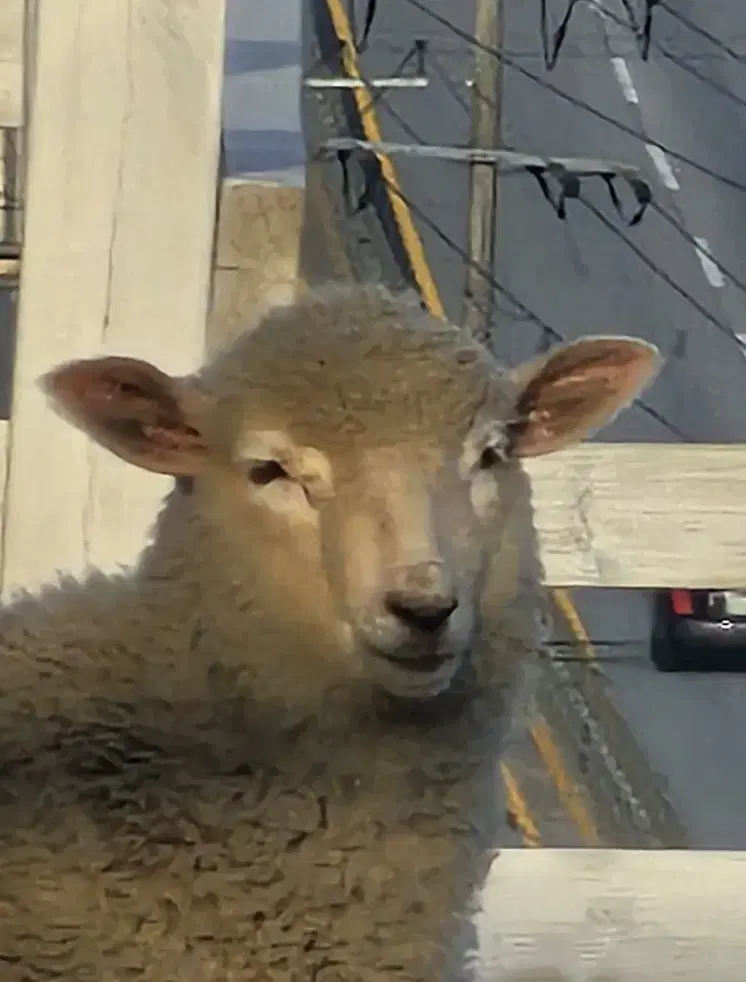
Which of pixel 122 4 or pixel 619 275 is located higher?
pixel 122 4

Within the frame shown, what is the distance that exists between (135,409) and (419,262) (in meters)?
0.87

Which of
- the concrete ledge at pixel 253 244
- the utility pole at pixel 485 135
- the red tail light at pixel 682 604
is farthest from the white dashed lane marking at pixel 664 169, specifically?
the concrete ledge at pixel 253 244

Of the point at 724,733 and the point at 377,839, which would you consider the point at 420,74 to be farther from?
the point at 377,839

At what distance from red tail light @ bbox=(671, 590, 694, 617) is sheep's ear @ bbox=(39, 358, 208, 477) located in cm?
94

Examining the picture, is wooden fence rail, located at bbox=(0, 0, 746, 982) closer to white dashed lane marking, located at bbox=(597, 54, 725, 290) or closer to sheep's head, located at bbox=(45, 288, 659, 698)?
sheep's head, located at bbox=(45, 288, 659, 698)

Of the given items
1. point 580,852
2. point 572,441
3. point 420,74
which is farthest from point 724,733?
point 572,441

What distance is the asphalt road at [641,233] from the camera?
142cm

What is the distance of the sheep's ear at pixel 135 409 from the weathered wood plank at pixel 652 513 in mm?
228

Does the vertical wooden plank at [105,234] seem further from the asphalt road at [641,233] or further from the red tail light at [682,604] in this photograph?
the red tail light at [682,604]

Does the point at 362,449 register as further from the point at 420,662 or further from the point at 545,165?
the point at 545,165

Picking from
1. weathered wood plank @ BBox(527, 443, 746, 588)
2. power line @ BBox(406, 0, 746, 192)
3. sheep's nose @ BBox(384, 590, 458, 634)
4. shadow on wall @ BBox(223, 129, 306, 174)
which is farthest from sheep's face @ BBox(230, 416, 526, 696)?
power line @ BBox(406, 0, 746, 192)

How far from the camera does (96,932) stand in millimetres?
476

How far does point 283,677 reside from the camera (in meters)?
0.50

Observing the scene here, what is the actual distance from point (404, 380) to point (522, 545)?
8cm
